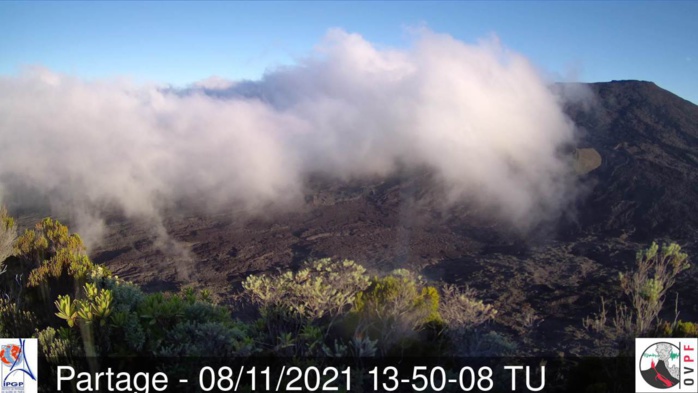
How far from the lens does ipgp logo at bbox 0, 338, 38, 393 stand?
5035 mm

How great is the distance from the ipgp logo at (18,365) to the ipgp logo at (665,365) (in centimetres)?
605

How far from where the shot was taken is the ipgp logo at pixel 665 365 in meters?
4.71

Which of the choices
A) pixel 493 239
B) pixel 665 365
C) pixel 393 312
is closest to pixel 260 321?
pixel 393 312

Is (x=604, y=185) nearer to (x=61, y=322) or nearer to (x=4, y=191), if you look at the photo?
(x=61, y=322)

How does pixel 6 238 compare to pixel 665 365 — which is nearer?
pixel 665 365

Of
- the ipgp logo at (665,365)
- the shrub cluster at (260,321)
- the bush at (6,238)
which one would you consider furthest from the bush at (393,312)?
the bush at (6,238)

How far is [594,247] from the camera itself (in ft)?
48.0

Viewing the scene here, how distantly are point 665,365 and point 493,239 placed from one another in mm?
11442

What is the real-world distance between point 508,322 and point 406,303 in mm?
4274

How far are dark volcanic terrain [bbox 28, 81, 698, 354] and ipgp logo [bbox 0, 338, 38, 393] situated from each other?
6.71 metres

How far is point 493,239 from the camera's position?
52.9 ft

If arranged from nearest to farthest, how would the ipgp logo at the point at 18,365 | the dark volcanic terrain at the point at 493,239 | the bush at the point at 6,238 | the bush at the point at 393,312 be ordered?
1. the ipgp logo at the point at 18,365
2. the bush at the point at 393,312
3. the bush at the point at 6,238
4. the dark volcanic terrain at the point at 493,239

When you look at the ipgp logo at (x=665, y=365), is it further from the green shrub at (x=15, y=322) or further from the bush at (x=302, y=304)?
the green shrub at (x=15, y=322)

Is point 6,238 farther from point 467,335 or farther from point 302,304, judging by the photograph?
point 467,335
